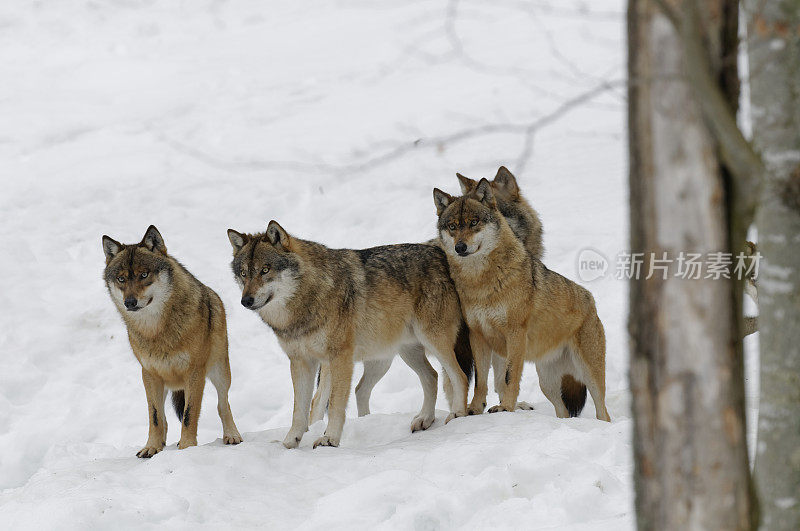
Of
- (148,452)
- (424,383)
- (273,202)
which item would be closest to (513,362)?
(424,383)

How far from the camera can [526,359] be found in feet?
25.3

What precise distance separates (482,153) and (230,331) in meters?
5.18

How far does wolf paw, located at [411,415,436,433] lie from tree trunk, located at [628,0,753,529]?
15.5 feet

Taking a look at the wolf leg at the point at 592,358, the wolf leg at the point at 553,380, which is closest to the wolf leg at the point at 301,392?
the wolf leg at the point at 553,380

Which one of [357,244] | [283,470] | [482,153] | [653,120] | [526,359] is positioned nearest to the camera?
[653,120]

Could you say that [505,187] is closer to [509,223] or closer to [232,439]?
[509,223]

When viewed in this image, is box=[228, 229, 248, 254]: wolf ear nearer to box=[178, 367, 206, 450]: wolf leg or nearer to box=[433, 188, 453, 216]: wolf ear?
box=[178, 367, 206, 450]: wolf leg

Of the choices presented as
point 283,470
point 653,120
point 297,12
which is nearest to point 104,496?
point 283,470

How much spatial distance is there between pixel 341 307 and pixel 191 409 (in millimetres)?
1512

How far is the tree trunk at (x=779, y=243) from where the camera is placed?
3018 millimetres

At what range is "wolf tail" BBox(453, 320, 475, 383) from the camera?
763 centimetres

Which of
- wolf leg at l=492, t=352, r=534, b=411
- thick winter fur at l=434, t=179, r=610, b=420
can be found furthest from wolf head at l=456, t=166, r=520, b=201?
wolf leg at l=492, t=352, r=534, b=411

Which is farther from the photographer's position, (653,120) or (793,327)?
(793,327)

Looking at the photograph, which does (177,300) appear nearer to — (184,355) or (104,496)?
(184,355)
